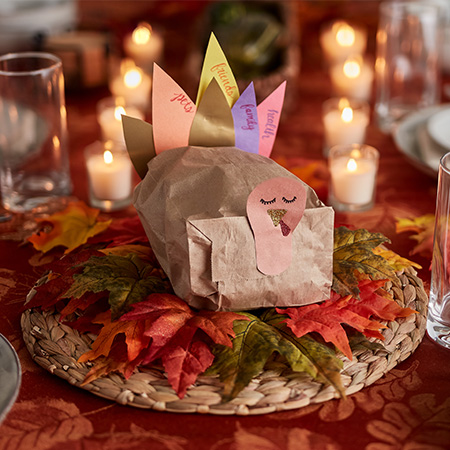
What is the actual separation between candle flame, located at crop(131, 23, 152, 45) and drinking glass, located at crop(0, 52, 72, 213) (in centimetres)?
52

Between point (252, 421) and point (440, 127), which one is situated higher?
point (440, 127)

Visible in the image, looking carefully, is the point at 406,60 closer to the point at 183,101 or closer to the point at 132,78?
the point at 132,78

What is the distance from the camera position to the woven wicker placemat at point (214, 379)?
0.52 metres

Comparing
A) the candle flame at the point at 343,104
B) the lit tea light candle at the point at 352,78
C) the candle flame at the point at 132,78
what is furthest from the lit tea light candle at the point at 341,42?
the candle flame at the point at 132,78

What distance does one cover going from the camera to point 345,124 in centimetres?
104

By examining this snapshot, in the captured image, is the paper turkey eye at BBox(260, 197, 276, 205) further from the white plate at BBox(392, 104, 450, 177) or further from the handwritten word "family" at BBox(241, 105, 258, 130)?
the white plate at BBox(392, 104, 450, 177)

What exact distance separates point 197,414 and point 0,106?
0.54m

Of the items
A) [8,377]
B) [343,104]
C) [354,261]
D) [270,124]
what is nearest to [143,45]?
[343,104]

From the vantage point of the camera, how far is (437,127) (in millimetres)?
944

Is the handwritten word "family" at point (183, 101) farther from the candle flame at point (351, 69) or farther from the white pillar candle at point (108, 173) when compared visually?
the candle flame at point (351, 69)

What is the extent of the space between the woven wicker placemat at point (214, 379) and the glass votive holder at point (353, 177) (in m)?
0.29

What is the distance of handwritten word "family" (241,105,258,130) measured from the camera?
0.64m

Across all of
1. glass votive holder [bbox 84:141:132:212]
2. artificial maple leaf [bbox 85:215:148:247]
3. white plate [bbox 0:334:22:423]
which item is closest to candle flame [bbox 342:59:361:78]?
glass votive holder [bbox 84:141:132:212]

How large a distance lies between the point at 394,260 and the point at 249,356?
227mm
